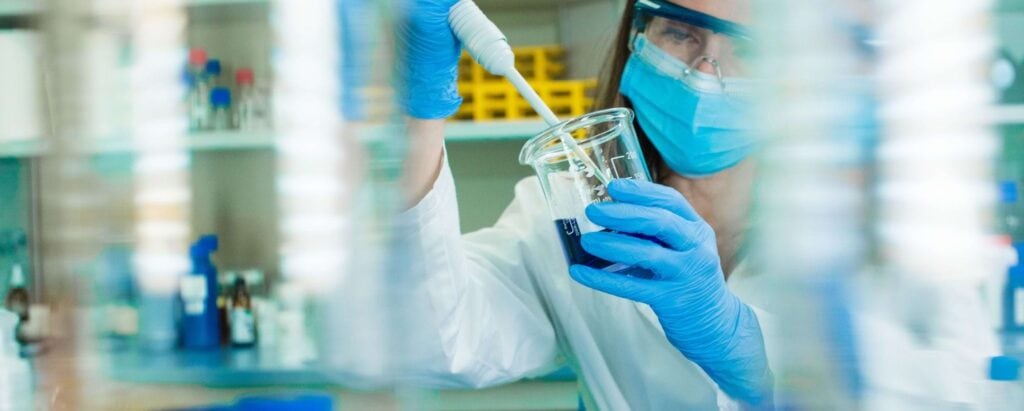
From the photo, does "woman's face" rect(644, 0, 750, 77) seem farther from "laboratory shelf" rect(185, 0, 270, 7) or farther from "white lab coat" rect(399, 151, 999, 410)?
"laboratory shelf" rect(185, 0, 270, 7)

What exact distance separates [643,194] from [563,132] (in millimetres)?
137

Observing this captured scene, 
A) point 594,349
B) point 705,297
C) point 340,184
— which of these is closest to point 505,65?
point 705,297

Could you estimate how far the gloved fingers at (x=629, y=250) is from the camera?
0.92m

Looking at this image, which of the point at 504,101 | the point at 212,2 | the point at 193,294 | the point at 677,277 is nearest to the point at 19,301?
the point at 193,294

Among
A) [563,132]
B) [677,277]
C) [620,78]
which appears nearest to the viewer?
[563,132]

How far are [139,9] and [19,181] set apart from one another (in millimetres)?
116

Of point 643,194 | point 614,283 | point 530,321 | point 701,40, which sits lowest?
point 530,321

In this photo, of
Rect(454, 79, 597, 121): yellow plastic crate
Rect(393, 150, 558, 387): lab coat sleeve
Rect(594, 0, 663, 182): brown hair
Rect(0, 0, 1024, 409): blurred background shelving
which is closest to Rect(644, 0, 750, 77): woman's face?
Rect(594, 0, 663, 182): brown hair

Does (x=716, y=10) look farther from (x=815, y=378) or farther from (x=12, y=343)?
(x=12, y=343)

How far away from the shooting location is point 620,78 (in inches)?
59.5

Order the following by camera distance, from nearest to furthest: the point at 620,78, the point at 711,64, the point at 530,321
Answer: the point at 711,64 → the point at 530,321 → the point at 620,78

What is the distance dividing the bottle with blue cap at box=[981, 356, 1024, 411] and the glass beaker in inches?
18.8

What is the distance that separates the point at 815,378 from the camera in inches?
16.5

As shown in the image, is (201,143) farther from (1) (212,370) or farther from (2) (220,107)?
(2) (220,107)
